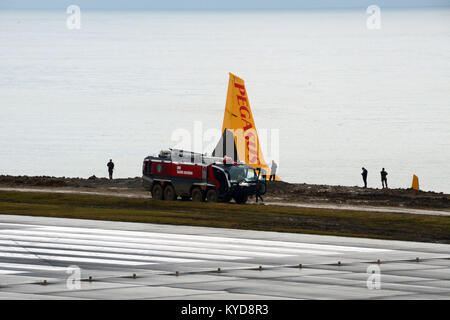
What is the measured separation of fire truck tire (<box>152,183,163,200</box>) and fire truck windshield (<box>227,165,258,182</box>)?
472cm

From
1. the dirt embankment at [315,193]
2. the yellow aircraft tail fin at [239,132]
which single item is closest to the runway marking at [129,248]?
the dirt embankment at [315,193]

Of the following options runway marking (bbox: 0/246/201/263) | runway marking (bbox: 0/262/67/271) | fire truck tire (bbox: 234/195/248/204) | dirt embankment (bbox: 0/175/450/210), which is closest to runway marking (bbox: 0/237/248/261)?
runway marking (bbox: 0/246/201/263)

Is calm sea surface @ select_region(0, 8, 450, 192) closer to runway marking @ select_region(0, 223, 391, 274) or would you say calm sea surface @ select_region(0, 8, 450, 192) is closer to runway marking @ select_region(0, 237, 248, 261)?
runway marking @ select_region(0, 223, 391, 274)

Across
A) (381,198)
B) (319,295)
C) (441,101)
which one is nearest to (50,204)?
(381,198)

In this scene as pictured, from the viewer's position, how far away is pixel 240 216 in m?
45.5

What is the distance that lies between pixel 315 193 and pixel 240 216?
15062mm

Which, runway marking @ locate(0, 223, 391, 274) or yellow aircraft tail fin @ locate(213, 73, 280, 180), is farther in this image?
yellow aircraft tail fin @ locate(213, 73, 280, 180)

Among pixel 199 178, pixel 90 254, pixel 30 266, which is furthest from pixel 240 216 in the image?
pixel 30 266

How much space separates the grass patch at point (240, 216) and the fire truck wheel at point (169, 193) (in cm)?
124

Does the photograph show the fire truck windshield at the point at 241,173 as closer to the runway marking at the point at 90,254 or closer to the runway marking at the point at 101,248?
the runway marking at the point at 101,248

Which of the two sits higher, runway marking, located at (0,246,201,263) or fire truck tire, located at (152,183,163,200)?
fire truck tire, located at (152,183,163,200)

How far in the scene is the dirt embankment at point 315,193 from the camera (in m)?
55.6

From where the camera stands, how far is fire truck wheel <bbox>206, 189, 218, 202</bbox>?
5134 cm

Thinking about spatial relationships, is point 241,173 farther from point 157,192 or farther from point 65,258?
point 65,258
